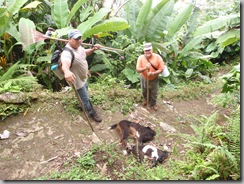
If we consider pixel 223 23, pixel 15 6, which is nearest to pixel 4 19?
pixel 15 6

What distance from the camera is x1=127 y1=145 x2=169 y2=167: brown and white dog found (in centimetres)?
358

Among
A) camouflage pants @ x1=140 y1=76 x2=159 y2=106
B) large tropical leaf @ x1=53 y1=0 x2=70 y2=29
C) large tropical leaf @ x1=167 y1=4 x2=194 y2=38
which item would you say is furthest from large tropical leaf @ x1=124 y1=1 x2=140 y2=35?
camouflage pants @ x1=140 y1=76 x2=159 y2=106

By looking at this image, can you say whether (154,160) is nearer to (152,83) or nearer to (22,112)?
(152,83)

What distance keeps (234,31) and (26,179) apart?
3.29m

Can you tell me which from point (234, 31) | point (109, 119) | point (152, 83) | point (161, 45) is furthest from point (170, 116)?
point (234, 31)

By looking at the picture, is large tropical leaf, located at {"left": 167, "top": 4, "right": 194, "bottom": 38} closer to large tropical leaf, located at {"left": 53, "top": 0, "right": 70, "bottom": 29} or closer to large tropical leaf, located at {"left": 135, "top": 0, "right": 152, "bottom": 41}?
large tropical leaf, located at {"left": 135, "top": 0, "right": 152, "bottom": 41}

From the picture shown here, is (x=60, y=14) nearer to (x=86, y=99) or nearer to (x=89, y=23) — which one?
(x=89, y=23)

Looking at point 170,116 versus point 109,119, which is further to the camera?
point 170,116

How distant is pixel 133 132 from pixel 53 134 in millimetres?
1394

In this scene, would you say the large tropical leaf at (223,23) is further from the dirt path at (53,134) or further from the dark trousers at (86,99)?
the dark trousers at (86,99)

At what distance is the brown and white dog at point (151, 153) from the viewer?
3579mm

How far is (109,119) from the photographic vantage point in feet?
15.6

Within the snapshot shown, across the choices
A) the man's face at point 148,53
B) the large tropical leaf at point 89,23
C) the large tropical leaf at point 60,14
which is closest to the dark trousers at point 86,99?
the man's face at point 148,53

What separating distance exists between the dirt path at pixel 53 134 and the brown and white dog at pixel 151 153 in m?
0.40
